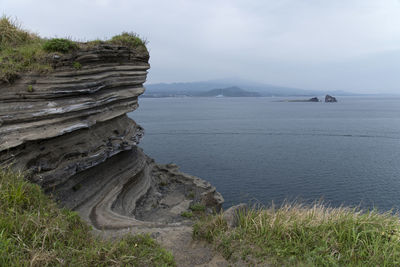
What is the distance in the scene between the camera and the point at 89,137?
735 inches

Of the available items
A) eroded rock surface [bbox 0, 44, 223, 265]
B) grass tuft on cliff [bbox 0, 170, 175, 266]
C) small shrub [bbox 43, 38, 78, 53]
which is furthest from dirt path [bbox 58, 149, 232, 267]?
small shrub [bbox 43, 38, 78, 53]

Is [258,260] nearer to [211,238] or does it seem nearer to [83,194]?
[211,238]

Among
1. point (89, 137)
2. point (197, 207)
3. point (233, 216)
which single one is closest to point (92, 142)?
point (89, 137)

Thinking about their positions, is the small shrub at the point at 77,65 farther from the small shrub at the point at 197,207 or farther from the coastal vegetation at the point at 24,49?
the small shrub at the point at 197,207

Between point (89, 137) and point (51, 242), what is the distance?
12.6m

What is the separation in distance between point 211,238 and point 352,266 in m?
4.16

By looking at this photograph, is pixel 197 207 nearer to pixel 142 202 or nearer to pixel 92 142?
pixel 142 202

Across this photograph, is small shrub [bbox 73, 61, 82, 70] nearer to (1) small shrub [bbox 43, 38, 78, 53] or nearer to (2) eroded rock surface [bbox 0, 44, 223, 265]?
(2) eroded rock surface [bbox 0, 44, 223, 265]

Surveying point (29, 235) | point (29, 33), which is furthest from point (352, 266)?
point (29, 33)

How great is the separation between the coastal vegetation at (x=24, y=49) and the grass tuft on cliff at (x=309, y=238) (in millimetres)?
14570

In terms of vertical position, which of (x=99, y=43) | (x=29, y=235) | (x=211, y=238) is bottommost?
(x=211, y=238)

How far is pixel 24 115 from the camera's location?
1479 cm

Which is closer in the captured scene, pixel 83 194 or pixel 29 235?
pixel 29 235

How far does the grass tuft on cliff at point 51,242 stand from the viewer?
6316 millimetres
